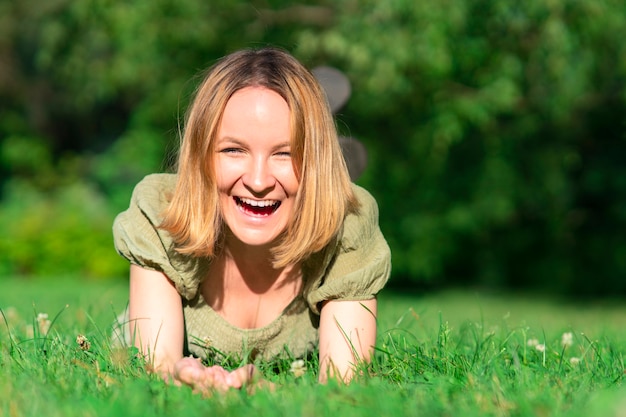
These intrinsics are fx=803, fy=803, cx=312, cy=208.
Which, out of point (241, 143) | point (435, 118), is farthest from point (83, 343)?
point (435, 118)

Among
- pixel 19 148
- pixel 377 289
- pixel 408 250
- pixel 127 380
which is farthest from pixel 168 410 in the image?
pixel 19 148

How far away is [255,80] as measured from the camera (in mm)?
2818

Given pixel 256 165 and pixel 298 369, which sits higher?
pixel 256 165

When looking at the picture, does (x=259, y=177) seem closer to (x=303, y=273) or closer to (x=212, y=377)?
(x=303, y=273)

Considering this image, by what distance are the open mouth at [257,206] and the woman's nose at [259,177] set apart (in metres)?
0.07

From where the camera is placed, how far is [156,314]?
9.47 feet

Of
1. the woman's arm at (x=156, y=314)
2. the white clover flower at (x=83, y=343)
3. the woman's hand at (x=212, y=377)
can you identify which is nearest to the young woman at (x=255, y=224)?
the woman's arm at (x=156, y=314)

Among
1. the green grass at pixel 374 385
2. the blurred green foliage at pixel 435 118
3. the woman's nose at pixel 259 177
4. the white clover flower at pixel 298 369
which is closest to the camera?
the green grass at pixel 374 385

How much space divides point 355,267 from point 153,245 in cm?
74

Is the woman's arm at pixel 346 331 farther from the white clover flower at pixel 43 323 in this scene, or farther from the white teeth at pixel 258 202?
the white clover flower at pixel 43 323

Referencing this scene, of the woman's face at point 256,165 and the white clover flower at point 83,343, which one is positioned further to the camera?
the woman's face at point 256,165

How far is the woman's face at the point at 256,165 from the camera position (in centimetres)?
274

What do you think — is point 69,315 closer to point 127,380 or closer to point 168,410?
point 127,380

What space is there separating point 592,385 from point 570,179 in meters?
9.27
